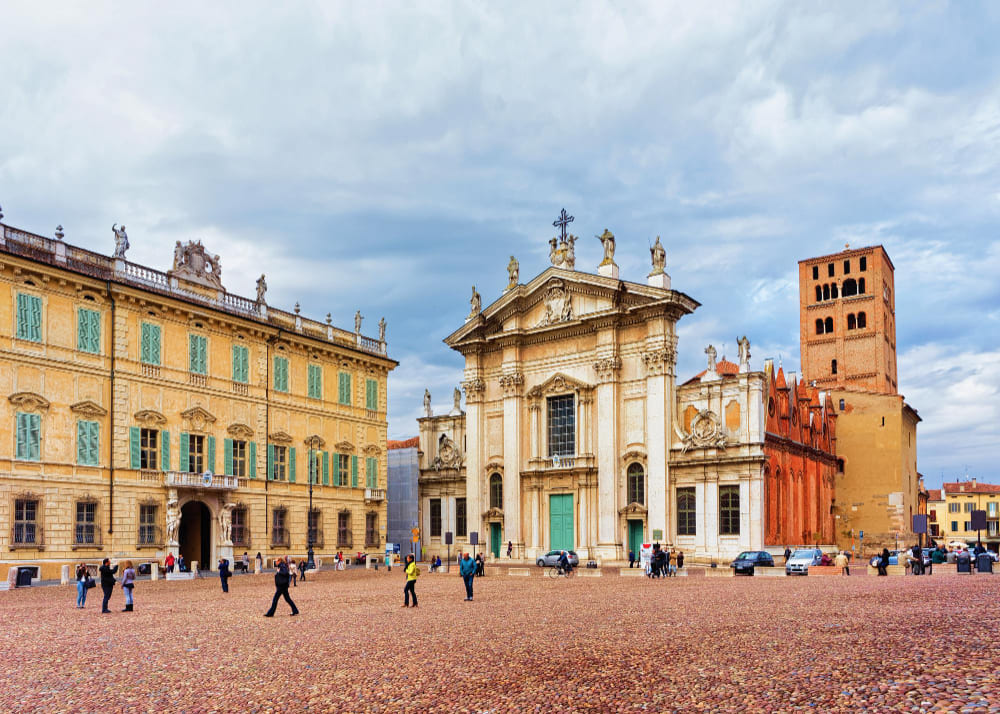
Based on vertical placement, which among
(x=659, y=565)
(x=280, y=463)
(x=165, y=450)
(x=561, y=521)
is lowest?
(x=659, y=565)

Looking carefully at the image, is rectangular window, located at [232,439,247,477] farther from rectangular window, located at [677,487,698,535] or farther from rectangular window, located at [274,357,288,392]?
rectangular window, located at [677,487,698,535]

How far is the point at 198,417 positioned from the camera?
45031 mm

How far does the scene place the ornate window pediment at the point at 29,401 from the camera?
122 feet

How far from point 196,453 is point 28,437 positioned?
8.65 m

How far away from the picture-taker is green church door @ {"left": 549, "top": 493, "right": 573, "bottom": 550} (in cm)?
5634

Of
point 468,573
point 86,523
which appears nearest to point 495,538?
point 86,523

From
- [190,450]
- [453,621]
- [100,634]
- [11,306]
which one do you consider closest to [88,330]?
[11,306]

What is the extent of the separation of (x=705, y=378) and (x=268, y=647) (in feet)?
131

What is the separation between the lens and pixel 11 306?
1468 inches

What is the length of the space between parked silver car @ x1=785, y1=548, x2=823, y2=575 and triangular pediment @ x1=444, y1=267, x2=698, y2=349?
15.2 m

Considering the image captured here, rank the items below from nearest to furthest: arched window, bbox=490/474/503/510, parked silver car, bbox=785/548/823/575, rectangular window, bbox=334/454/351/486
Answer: parked silver car, bbox=785/548/823/575 → rectangular window, bbox=334/454/351/486 → arched window, bbox=490/474/503/510

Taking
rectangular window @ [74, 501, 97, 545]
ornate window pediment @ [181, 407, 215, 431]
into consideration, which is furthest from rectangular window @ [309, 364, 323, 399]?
rectangular window @ [74, 501, 97, 545]

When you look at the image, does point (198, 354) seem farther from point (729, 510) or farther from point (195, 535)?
point (729, 510)

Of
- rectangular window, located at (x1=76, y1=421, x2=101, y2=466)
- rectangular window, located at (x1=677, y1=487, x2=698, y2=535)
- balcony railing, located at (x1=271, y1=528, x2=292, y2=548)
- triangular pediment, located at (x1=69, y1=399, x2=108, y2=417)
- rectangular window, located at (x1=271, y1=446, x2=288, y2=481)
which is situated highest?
triangular pediment, located at (x1=69, y1=399, x2=108, y2=417)
